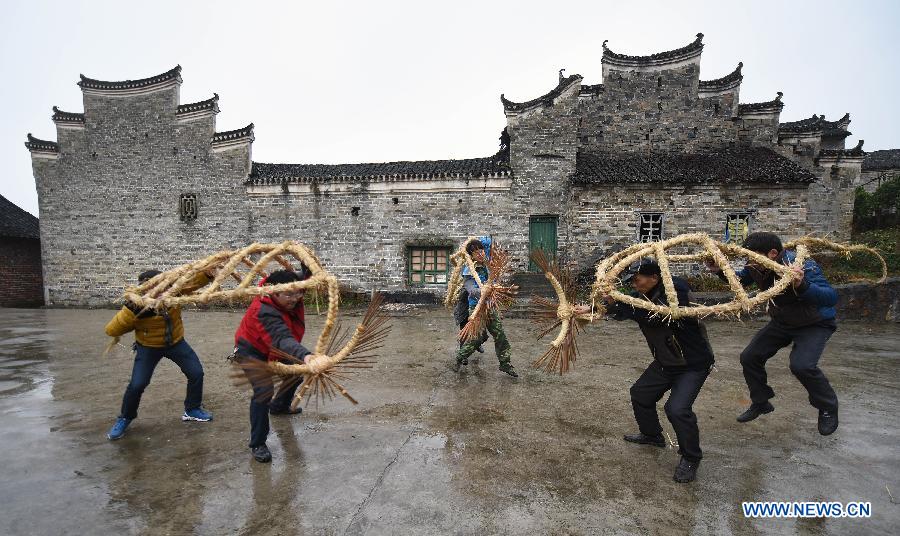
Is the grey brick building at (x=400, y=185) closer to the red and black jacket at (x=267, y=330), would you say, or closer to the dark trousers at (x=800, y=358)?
the dark trousers at (x=800, y=358)

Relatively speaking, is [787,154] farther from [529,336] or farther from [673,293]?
[673,293]

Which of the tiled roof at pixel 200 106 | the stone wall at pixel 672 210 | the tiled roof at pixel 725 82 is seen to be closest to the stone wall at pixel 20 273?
the tiled roof at pixel 200 106

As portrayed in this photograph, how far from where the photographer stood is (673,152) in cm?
1627

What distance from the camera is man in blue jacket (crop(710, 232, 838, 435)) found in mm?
3277

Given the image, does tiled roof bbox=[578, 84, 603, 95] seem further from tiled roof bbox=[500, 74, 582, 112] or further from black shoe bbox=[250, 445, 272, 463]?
black shoe bbox=[250, 445, 272, 463]

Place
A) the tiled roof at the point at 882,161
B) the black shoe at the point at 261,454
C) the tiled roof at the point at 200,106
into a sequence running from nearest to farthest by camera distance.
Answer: the black shoe at the point at 261,454
the tiled roof at the point at 200,106
the tiled roof at the point at 882,161

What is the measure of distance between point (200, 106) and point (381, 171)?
689cm

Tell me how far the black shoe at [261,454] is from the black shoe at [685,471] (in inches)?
118

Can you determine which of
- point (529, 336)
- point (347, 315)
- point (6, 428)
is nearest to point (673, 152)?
point (529, 336)

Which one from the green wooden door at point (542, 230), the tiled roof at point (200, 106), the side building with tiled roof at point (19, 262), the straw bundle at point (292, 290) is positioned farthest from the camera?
the side building with tiled roof at point (19, 262)

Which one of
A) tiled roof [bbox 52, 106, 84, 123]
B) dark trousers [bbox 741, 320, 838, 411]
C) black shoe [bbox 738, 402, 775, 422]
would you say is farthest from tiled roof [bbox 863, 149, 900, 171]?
tiled roof [bbox 52, 106, 84, 123]

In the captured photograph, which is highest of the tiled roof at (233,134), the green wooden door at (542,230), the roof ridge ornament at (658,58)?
the roof ridge ornament at (658,58)

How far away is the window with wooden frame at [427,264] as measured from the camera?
1512 cm

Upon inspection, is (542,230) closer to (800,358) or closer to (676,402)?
(800,358)
